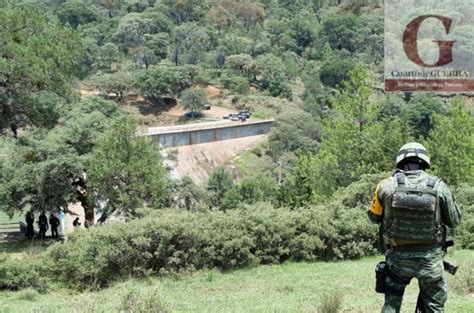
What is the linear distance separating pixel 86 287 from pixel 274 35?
285 feet

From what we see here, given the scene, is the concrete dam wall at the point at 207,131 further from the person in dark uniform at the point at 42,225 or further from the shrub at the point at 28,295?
the shrub at the point at 28,295

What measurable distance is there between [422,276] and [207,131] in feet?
188

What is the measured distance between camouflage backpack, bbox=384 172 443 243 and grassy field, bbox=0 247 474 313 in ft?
5.57

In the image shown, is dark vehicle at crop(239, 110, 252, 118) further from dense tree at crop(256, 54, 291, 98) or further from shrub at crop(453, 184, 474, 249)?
shrub at crop(453, 184, 474, 249)

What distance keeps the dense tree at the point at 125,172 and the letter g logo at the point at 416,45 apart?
8.82 m

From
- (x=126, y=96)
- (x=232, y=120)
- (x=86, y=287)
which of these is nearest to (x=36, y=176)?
(x=86, y=287)

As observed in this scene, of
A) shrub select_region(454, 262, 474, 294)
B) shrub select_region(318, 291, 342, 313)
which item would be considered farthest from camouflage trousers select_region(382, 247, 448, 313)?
shrub select_region(454, 262, 474, 294)

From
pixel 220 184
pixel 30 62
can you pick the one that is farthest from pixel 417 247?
pixel 220 184

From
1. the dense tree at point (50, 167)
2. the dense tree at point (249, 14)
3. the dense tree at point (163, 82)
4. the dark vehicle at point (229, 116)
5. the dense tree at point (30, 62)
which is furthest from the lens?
the dense tree at point (249, 14)

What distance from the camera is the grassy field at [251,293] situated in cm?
534

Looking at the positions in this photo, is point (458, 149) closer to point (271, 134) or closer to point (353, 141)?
point (353, 141)

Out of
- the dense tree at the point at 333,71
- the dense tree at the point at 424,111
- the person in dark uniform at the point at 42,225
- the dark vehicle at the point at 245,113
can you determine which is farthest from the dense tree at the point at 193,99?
the person in dark uniform at the point at 42,225

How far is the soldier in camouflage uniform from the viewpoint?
398 cm

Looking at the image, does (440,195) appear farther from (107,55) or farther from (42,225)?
(107,55)
